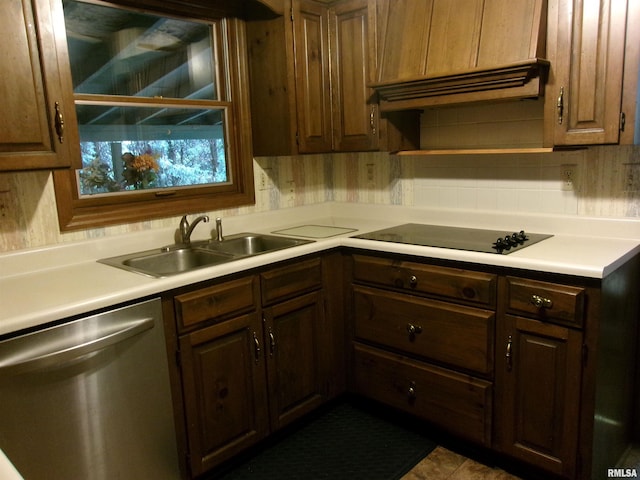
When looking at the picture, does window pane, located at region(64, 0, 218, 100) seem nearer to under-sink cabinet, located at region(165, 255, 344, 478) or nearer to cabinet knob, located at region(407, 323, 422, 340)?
under-sink cabinet, located at region(165, 255, 344, 478)

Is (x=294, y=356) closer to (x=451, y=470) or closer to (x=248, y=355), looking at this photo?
(x=248, y=355)

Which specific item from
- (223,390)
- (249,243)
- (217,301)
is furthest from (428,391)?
(249,243)

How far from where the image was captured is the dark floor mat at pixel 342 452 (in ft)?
6.86

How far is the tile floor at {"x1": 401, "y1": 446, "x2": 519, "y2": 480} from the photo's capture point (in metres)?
2.05

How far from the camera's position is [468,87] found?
2189 millimetres

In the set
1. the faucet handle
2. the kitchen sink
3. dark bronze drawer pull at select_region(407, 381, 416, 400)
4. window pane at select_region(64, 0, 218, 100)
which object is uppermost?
window pane at select_region(64, 0, 218, 100)

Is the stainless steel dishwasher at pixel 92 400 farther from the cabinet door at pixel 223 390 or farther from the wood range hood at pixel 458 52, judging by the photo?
the wood range hood at pixel 458 52

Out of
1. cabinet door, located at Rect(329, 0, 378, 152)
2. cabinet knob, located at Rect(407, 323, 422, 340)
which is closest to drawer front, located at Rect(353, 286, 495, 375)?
cabinet knob, located at Rect(407, 323, 422, 340)

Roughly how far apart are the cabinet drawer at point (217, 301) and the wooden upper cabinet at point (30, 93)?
652 millimetres

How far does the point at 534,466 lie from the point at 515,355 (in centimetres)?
45

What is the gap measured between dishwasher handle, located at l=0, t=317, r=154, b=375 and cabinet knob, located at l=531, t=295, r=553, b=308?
1.37 meters

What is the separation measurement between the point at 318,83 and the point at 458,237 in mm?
1095

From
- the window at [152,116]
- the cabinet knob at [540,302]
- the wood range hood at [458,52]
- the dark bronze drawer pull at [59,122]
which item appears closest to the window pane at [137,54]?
the window at [152,116]

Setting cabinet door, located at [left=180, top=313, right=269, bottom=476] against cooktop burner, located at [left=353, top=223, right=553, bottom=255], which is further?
cooktop burner, located at [left=353, top=223, right=553, bottom=255]
